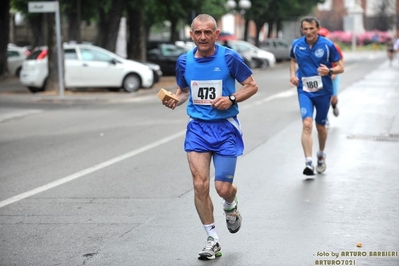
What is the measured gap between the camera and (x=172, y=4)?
141 feet

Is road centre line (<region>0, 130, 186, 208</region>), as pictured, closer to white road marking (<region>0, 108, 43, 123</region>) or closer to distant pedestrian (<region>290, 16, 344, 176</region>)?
distant pedestrian (<region>290, 16, 344, 176</region>)

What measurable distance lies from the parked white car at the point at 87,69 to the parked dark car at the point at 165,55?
421 inches

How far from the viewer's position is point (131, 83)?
29.4m

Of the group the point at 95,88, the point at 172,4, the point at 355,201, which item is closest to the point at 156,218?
the point at 355,201

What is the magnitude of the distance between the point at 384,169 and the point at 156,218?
416cm

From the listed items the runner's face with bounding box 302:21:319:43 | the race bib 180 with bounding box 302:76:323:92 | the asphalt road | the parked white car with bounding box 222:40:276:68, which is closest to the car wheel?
the asphalt road

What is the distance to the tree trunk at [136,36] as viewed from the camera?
3612 cm

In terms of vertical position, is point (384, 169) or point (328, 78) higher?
point (328, 78)

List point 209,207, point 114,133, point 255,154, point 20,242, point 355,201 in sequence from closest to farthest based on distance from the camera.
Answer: point 209,207 < point 20,242 < point 355,201 < point 255,154 < point 114,133

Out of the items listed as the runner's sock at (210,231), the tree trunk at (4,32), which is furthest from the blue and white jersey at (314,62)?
the tree trunk at (4,32)

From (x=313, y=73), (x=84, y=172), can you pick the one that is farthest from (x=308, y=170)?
(x=84, y=172)

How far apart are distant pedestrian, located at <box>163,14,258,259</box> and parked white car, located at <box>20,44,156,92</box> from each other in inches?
869

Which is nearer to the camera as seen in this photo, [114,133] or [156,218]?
[156,218]

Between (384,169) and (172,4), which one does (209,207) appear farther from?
(172,4)
